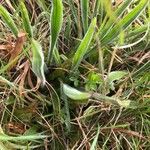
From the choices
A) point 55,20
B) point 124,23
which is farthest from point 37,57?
point 124,23

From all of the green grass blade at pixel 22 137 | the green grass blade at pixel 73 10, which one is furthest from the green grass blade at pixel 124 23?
the green grass blade at pixel 22 137

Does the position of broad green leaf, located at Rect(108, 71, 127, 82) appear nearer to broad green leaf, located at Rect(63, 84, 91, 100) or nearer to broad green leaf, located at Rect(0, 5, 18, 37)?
broad green leaf, located at Rect(63, 84, 91, 100)

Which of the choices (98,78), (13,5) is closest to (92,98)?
(98,78)

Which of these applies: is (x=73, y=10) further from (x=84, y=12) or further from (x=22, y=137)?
(x=22, y=137)

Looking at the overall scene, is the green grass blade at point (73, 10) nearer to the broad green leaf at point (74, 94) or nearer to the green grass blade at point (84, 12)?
the green grass blade at point (84, 12)

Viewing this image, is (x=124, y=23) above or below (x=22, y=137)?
above

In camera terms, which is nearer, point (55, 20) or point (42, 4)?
point (55, 20)

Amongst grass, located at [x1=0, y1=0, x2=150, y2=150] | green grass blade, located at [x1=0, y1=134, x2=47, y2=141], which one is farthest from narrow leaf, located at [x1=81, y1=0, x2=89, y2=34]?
green grass blade, located at [x1=0, y1=134, x2=47, y2=141]

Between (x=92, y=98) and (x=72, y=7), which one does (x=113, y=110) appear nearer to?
(x=92, y=98)
